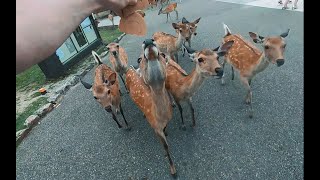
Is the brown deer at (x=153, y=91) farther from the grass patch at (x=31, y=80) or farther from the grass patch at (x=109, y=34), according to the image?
the grass patch at (x=109, y=34)

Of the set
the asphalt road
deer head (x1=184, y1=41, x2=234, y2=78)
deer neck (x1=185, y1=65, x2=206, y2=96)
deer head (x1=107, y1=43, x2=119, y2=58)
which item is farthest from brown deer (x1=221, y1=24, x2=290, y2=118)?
deer head (x1=107, y1=43, x2=119, y2=58)

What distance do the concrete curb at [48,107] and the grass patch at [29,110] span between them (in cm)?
14

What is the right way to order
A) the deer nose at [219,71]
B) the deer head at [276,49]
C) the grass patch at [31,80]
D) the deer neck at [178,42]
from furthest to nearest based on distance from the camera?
the grass patch at [31,80] < the deer neck at [178,42] < the deer head at [276,49] < the deer nose at [219,71]

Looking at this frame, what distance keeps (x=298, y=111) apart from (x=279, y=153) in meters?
1.26

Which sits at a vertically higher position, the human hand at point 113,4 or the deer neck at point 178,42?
the human hand at point 113,4

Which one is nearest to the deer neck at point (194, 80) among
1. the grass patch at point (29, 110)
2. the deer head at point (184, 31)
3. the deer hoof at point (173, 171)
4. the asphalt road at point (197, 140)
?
the asphalt road at point (197, 140)

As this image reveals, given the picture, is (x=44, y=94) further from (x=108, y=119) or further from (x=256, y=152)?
(x=256, y=152)

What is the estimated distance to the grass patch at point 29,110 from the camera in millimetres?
5827

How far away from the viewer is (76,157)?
4.71 m

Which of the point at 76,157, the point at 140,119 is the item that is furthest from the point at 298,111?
the point at 76,157

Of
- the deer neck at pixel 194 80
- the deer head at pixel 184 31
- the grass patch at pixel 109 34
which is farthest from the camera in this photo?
the grass patch at pixel 109 34

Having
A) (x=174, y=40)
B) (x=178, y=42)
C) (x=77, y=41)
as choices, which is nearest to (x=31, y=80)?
(x=77, y=41)

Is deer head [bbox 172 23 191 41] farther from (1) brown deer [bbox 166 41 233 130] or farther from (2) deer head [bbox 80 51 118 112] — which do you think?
(2) deer head [bbox 80 51 118 112]

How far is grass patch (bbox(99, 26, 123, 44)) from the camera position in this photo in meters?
10.5
